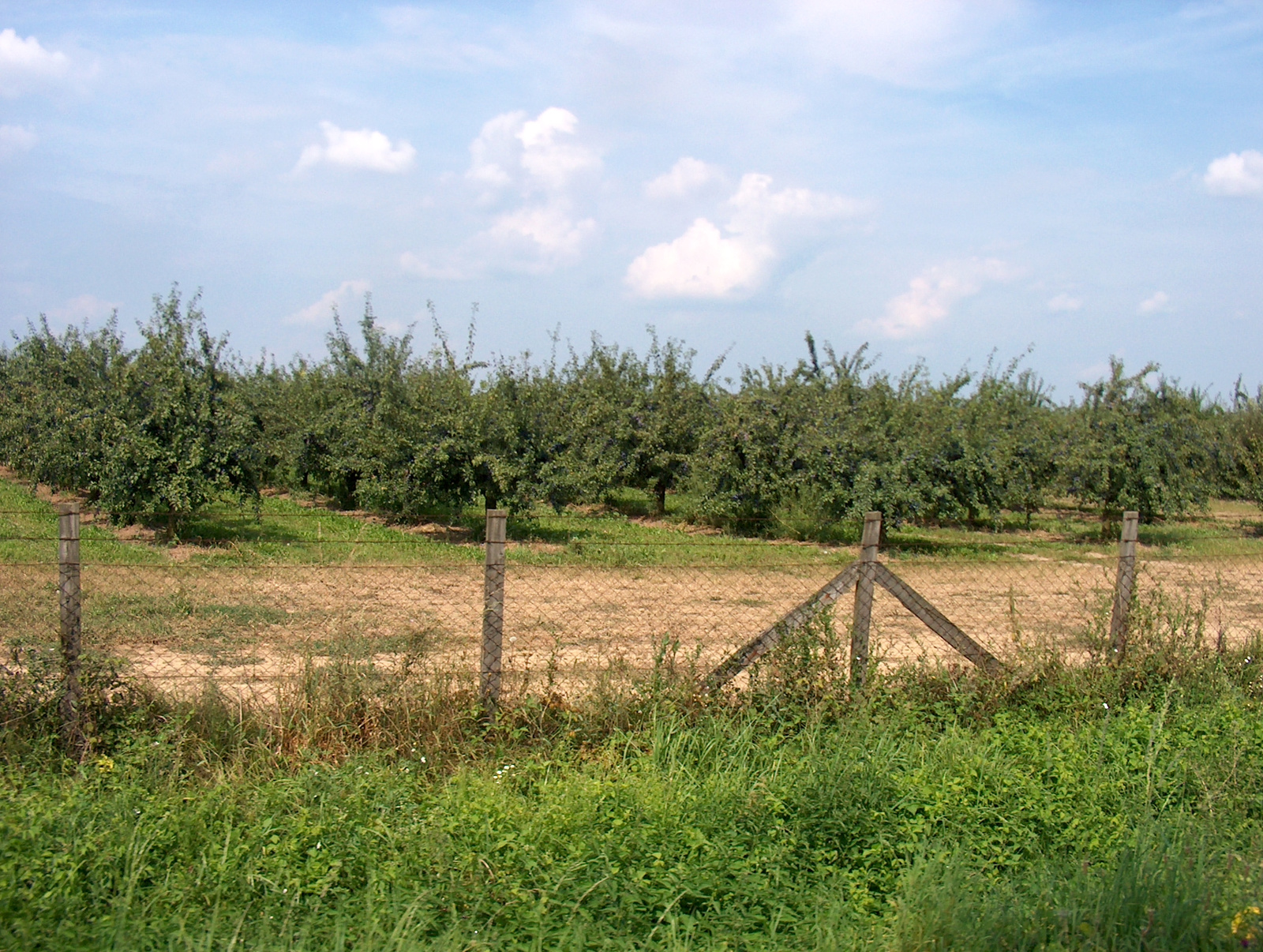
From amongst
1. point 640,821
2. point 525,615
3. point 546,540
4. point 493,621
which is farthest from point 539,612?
point 546,540

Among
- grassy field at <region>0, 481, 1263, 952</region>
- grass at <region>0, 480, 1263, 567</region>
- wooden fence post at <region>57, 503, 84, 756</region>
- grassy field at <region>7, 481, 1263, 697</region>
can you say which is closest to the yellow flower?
grassy field at <region>0, 481, 1263, 952</region>

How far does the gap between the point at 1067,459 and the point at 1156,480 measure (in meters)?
1.68

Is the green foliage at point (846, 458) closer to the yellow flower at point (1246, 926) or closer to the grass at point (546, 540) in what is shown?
the grass at point (546, 540)

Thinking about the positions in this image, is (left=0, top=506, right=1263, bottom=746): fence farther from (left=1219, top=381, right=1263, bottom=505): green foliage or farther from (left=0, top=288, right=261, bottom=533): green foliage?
(left=1219, top=381, right=1263, bottom=505): green foliage

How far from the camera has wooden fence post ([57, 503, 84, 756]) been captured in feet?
16.1

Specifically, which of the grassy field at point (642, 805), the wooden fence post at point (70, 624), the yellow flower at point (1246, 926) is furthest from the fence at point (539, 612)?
the yellow flower at point (1246, 926)

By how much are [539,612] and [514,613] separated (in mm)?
298

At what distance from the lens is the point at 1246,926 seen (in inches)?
132

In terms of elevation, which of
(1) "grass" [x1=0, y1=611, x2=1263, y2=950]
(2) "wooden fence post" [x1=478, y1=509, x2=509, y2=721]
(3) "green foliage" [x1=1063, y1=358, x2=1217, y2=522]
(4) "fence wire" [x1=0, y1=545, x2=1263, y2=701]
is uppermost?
(3) "green foliage" [x1=1063, y1=358, x2=1217, y2=522]

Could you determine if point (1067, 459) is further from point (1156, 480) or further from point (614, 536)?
point (614, 536)

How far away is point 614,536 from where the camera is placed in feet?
55.7

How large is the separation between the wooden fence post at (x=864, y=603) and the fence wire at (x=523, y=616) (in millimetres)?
166

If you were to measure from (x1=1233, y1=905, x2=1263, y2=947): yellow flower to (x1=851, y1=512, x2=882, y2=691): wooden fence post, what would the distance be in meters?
2.70

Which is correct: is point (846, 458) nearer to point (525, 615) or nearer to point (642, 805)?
point (525, 615)
